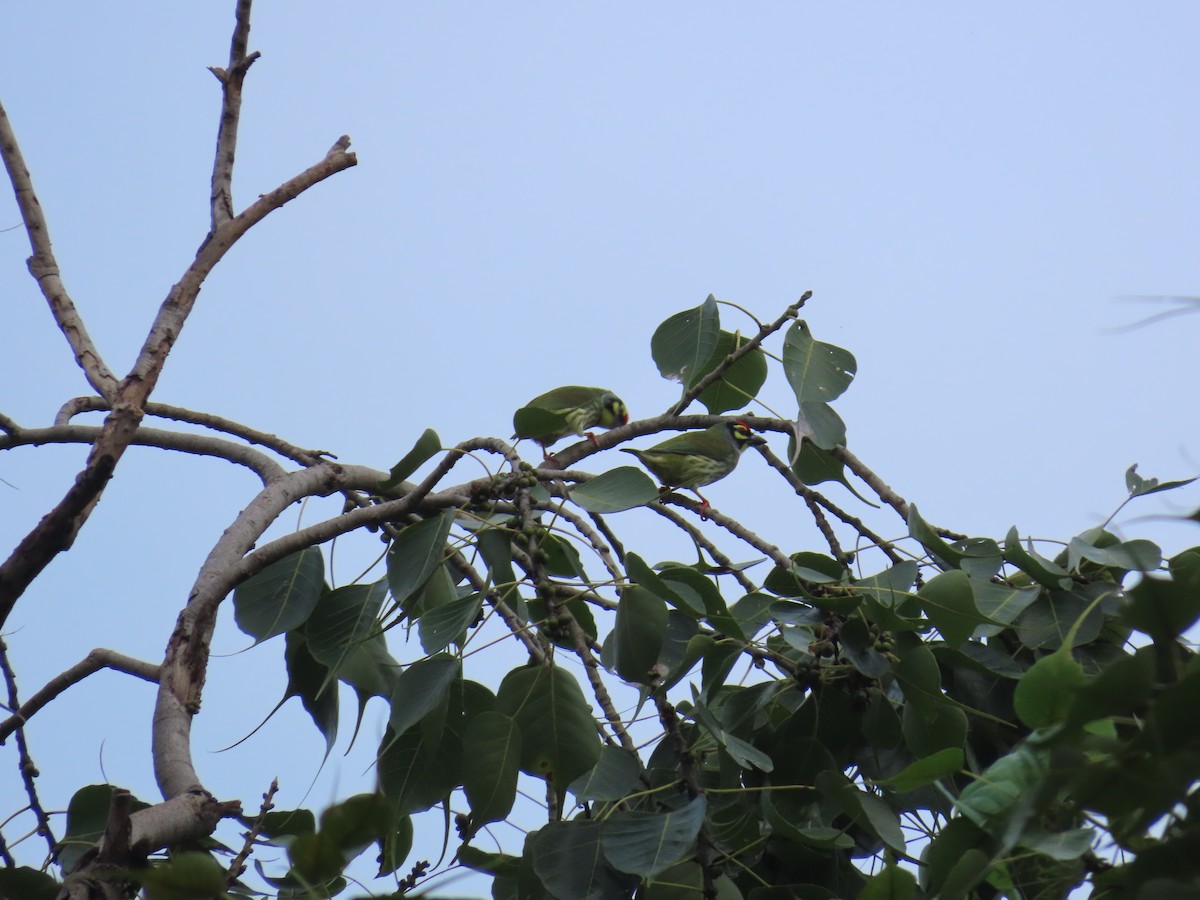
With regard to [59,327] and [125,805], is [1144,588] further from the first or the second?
[59,327]

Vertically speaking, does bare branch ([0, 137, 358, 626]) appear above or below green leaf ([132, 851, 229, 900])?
above

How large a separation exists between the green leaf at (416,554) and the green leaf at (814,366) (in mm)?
996

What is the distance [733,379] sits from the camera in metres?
3.07

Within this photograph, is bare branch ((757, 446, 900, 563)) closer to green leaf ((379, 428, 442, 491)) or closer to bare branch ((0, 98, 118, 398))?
green leaf ((379, 428, 442, 491))

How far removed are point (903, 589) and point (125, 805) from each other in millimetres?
1463

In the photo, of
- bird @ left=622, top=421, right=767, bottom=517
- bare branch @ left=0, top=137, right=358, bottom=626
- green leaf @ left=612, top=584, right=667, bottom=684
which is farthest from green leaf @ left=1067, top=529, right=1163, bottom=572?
bird @ left=622, top=421, right=767, bottom=517

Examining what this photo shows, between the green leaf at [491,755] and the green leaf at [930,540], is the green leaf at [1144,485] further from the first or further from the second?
the green leaf at [491,755]

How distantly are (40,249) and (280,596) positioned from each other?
1.22m

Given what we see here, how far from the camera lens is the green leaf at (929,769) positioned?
1271mm

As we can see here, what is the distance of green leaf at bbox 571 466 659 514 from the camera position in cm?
203

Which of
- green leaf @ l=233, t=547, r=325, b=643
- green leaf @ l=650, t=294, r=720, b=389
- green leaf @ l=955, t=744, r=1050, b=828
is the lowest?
green leaf @ l=955, t=744, r=1050, b=828

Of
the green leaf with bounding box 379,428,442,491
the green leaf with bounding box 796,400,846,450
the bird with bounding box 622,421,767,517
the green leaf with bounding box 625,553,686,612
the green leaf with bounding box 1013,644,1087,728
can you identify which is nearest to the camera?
the green leaf with bounding box 1013,644,1087,728

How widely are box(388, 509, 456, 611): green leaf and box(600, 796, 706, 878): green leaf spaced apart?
0.57m

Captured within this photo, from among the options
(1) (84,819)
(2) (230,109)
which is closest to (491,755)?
(1) (84,819)
